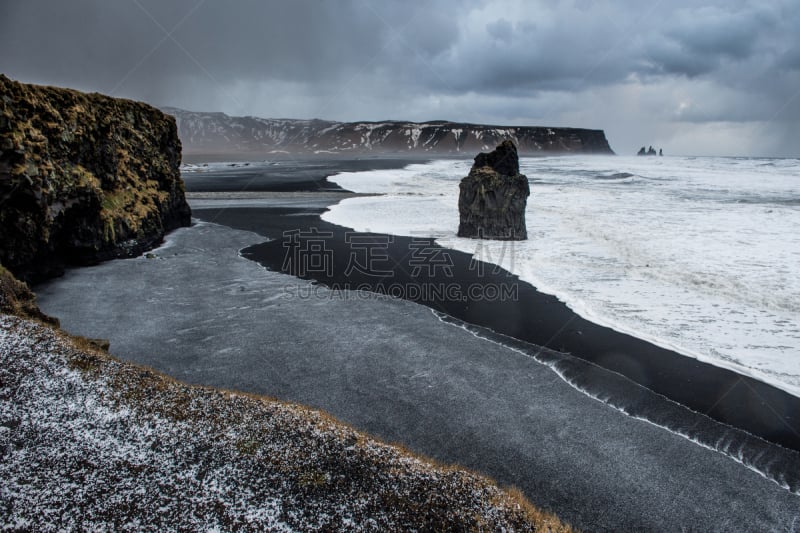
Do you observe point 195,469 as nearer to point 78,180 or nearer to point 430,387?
point 430,387

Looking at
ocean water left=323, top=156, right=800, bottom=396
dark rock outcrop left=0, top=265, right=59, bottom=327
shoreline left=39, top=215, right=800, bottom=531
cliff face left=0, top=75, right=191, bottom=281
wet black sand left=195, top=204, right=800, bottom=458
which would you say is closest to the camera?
shoreline left=39, top=215, right=800, bottom=531

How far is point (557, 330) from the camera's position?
8141 millimetres

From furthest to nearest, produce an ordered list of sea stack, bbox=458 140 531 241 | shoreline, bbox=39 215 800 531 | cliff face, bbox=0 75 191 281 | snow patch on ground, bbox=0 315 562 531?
sea stack, bbox=458 140 531 241 < cliff face, bbox=0 75 191 281 < shoreline, bbox=39 215 800 531 < snow patch on ground, bbox=0 315 562 531

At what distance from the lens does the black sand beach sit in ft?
14.1

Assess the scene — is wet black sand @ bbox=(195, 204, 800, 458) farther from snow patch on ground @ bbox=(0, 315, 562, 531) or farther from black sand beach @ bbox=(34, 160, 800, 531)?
snow patch on ground @ bbox=(0, 315, 562, 531)

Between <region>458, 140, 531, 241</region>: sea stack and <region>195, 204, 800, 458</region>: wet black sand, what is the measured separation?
211cm

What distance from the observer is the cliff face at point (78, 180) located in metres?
9.04

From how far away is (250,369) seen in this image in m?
6.60

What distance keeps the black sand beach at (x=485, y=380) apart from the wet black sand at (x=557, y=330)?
4cm

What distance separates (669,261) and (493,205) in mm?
5734

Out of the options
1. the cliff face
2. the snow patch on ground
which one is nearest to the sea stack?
the cliff face

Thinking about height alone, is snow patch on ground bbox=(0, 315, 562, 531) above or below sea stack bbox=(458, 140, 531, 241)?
below

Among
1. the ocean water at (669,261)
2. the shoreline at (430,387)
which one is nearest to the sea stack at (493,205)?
the ocean water at (669,261)

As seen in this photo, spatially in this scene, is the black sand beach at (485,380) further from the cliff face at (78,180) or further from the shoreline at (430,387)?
the cliff face at (78,180)
